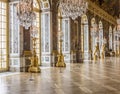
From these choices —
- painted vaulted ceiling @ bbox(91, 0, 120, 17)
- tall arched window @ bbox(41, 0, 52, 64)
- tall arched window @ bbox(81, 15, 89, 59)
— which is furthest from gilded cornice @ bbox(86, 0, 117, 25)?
tall arched window @ bbox(41, 0, 52, 64)

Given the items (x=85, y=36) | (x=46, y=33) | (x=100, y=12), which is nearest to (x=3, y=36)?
(x=46, y=33)

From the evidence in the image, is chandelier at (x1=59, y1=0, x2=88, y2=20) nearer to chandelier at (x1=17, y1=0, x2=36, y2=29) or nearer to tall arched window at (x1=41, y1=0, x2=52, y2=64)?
chandelier at (x1=17, y1=0, x2=36, y2=29)

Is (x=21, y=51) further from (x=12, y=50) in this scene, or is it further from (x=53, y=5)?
(x=53, y=5)

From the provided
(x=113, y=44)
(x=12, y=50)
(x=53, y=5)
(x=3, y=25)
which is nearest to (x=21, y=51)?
(x=12, y=50)

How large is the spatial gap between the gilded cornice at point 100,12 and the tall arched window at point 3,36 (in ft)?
43.8

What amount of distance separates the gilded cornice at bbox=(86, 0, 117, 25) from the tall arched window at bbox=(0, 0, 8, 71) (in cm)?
1334

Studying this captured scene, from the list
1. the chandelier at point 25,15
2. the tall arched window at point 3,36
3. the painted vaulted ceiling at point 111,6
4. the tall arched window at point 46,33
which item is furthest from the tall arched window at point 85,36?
the chandelier at point 25,15

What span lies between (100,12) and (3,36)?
21.0 m

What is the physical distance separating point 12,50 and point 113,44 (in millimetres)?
31110

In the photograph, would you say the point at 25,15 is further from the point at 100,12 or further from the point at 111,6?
the point at 111,6

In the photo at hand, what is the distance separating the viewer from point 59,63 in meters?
18.5

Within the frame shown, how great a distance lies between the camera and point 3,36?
15.6 m

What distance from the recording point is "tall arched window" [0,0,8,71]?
15.5 meters

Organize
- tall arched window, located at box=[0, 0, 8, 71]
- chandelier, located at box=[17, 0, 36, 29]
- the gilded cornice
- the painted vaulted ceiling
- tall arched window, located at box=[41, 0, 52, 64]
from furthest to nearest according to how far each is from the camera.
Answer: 1. the painted vaulted ceiling
2. the gilded cornice
3. tall arched window, located at box=[41, 0, 52, 64]
4. tall arched window, located at box=[0, 0, 8, 71]
5. chandelier, located at box=[17, 0, 36, 29]
